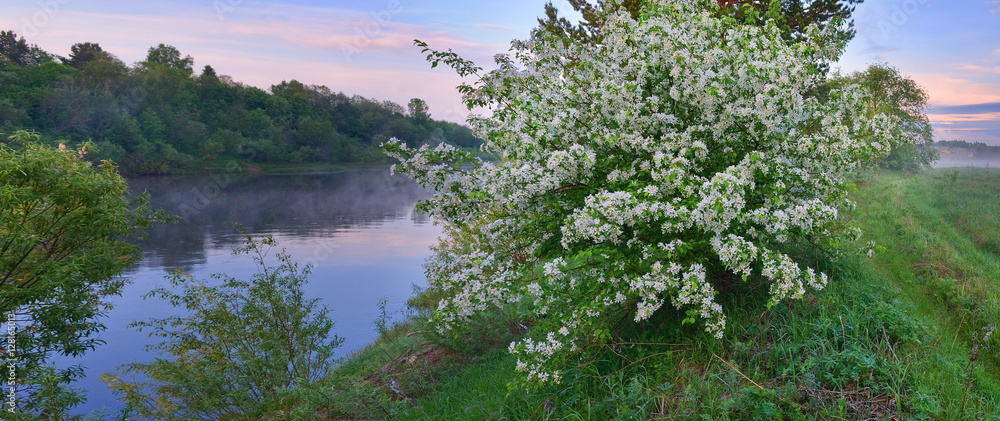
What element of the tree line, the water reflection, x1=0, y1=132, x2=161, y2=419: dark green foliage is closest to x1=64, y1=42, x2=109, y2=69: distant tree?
the tree line

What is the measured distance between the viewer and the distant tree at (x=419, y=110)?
119312mm

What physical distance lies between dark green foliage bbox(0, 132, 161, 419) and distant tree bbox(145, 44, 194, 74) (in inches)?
5035

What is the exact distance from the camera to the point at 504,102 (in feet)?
31.5

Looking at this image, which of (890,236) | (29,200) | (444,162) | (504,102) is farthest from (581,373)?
(29,200)

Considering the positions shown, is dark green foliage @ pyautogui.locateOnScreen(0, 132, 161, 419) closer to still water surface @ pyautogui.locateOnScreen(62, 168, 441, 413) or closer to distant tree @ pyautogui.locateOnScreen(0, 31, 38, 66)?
still water surface @ pyautogui.locateOnScreen(62, 168, 441, 413)

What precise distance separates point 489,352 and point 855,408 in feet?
21.5

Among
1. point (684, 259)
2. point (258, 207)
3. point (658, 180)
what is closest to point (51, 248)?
point (658, 180)

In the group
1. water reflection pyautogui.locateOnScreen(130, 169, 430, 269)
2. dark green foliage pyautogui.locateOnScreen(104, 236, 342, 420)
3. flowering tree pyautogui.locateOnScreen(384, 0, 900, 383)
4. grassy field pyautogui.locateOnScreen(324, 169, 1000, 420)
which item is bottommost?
water reflection pyautogui.locateOnScreen(130, 169, 430, 269)

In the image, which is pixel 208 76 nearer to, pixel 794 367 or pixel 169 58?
pixel 169 58

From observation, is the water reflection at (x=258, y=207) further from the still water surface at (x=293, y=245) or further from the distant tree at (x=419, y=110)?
the distant tree at (x=419, y=110)

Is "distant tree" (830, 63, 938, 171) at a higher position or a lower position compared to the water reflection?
higher

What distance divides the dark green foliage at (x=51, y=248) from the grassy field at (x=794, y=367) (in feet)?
33.7

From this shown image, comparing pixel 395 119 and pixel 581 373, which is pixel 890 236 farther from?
pixel 395 119

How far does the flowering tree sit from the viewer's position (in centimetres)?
553
